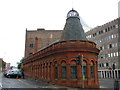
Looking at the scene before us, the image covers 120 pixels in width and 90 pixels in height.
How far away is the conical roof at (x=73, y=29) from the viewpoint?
74.9ft

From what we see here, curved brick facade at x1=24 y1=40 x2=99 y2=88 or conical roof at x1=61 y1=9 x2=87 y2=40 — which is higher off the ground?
conical roof at x1=61 y1=9 x2=87 y2=40

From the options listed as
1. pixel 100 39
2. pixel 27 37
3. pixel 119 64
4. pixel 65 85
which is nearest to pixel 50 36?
pixel 27 37

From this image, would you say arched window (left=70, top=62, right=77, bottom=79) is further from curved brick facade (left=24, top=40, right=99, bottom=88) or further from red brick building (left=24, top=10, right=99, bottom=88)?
Result: curved brick facade (left=24, top=40, right=99, bottom=88)

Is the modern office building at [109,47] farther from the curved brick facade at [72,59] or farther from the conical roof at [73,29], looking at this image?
the conical roof at [73,29]

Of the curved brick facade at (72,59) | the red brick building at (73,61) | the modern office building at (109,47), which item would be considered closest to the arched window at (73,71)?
the red brick building at (73,61)

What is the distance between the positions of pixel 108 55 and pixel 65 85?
4232 cm

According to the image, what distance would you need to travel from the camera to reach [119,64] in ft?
176

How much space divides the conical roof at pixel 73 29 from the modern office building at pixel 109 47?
34.7 metres

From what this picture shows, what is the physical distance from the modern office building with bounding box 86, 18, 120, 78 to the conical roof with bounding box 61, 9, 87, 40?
34.7m

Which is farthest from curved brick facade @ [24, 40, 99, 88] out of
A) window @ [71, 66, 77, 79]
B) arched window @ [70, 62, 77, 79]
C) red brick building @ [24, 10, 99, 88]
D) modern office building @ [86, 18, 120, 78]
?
modern office building @ [86, 18, 120, 78]

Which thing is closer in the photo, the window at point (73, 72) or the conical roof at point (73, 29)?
the window at point (73, 72)

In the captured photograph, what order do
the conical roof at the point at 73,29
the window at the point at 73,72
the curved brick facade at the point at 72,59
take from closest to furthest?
1. the curved brick facade at the point at 72,59
2. the window at the point at 73,72
3. the conical roof at the point at 73,29

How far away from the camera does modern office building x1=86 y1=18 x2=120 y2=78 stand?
55344 mm

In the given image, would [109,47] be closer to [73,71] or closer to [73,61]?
[73,61]
